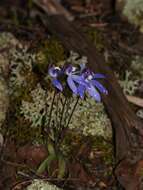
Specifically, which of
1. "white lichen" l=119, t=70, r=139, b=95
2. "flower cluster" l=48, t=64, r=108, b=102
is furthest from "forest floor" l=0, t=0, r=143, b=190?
"flower cluster" l=48, t=64, r=108, b=102

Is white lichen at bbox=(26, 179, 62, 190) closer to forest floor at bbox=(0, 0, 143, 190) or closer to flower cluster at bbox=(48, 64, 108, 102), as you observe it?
forest floor at bbox=(0, 0, 143, 190)

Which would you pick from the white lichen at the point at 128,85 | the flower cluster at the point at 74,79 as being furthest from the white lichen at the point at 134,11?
the flower cluster at the point at 74,79

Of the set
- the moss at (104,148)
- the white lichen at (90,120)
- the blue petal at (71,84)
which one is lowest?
the moss at (104,148)

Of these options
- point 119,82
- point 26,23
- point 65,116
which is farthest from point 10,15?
point 65,116

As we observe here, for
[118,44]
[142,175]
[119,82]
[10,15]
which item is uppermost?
[10,15]

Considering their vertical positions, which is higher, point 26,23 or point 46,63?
point 26,23

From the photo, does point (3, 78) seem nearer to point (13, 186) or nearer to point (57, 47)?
Answer: point (57, 47)

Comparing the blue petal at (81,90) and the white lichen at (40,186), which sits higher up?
the blue petal at (81,90)

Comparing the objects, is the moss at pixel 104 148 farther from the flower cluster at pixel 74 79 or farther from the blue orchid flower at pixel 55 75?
the blue orchid flower at pixel 55 75
